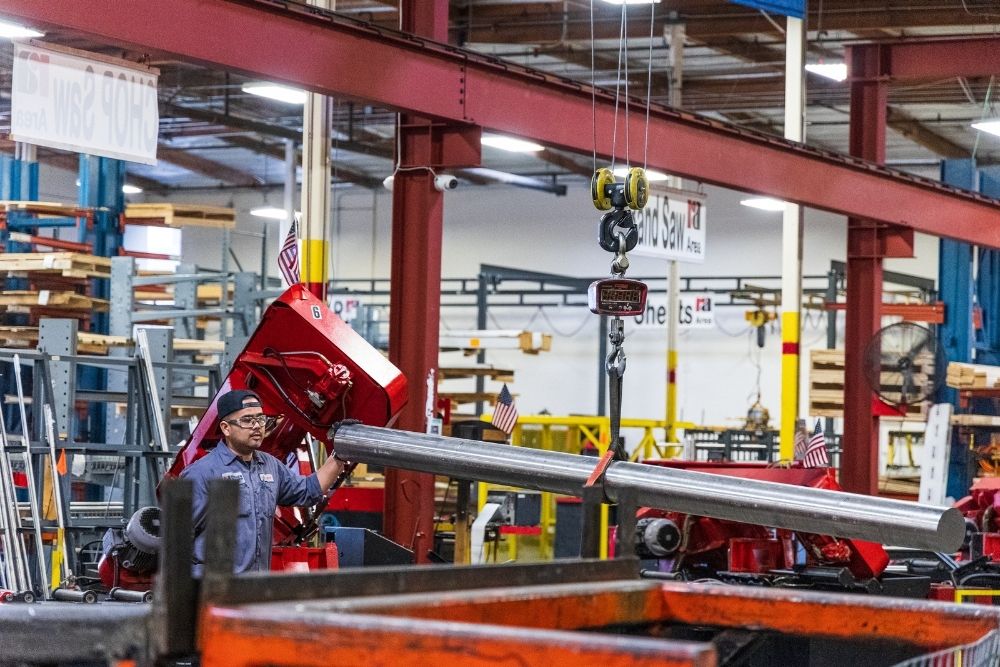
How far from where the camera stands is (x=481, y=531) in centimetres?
1127

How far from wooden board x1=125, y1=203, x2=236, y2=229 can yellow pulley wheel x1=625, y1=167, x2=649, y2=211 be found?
29.4 ft

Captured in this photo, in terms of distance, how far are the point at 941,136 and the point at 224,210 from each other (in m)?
14.8

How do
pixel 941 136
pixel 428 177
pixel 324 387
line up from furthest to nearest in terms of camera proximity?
pixel 941 136 < pixel 428 177 < pixel 324 387

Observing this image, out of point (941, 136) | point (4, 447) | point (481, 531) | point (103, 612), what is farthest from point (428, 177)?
point (941, 136)

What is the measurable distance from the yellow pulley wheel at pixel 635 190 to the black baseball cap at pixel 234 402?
223 cm

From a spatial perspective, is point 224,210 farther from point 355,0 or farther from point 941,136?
point 941,136

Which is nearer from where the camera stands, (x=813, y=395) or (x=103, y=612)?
(x=103, y=612)

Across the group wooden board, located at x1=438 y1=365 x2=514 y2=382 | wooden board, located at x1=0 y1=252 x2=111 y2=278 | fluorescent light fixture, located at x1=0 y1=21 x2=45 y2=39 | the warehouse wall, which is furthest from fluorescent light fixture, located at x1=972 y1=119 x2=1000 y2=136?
fluorescent light fixture, located at x1=0 y1=21 x2=45 y2=39

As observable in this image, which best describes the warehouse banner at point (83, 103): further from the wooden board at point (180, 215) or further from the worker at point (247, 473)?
the wooden board at point (180, 215)

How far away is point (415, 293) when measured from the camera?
10.4 meters

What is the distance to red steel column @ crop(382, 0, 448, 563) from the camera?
1027cm

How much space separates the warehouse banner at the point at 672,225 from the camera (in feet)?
46.3

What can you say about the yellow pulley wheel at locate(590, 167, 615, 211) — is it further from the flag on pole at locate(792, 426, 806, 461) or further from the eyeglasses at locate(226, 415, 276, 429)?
the flag on pole at locate(792, 426, 806, 461)

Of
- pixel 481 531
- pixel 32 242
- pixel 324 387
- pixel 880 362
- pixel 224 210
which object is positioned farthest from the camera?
pixel 224 210
